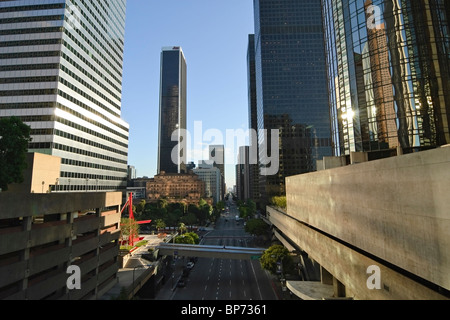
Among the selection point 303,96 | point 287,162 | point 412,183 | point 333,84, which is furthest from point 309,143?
point 412,183

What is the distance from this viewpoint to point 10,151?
29266 mm

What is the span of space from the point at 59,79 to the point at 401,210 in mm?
79605

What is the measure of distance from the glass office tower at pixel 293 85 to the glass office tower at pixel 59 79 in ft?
258

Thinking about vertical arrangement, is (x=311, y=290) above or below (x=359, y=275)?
below

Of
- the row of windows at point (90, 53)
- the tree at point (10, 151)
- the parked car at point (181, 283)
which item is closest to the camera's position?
the tree at point (10, 151)

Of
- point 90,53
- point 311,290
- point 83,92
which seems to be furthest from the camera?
point 90,53

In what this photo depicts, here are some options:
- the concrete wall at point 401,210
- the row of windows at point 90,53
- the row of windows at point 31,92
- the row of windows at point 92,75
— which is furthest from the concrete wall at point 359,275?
the row of windows at point 90,53

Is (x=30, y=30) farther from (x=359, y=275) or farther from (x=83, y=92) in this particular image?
(x=359, y=275)

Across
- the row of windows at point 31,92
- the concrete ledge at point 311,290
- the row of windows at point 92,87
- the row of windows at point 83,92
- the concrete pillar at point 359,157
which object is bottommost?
the concrete ledge at point 311,290

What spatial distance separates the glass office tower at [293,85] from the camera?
126375 mm

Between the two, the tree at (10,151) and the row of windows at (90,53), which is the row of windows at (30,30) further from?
the tree at (10,151)

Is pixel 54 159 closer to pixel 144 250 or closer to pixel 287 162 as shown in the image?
pixel 144 250

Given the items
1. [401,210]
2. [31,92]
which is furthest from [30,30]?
[401,210]

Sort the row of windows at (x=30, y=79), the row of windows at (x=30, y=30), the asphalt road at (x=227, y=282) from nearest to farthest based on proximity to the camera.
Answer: the asphalt road at (x=227, y=282) → the row of windows at (x=30, y=79) → the row of windows at (x=30, y=30)
